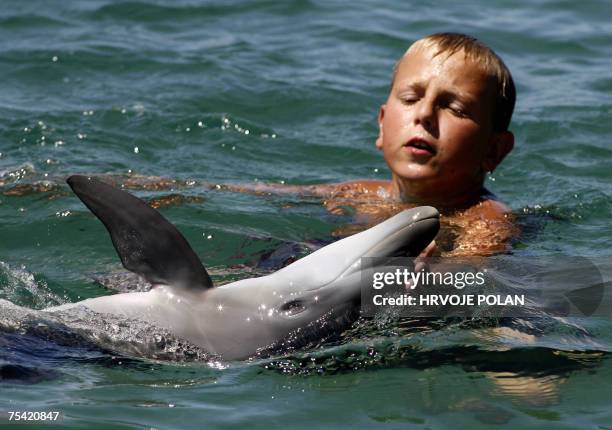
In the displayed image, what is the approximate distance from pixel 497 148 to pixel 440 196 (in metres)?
0.55

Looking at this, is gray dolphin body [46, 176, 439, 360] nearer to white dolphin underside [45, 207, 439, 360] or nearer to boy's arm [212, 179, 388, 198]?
white dolphin underside [45, 207, 439, 360]

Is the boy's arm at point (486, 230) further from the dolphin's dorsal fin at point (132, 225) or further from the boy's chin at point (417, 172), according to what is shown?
the dolphin's dorsal fin at point (132, 225)

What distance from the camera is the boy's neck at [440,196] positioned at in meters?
7.70

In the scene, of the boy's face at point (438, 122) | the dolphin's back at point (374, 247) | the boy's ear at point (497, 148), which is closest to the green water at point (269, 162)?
the dolphin's back at point (374, 247)

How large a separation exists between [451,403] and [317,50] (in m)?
8.34

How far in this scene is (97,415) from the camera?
5117 millimetres

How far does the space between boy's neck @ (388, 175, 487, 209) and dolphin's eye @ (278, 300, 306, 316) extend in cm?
222

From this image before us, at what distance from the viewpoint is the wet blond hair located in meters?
7.61

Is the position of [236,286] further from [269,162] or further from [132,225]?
[269,162]

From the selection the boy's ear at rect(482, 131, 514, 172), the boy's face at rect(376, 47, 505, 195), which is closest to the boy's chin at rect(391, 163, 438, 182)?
the boy's face at rect(376, 47, 505, 195)

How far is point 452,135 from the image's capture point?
746 cm

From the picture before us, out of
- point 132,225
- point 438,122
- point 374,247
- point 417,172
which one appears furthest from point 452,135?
point 132,225

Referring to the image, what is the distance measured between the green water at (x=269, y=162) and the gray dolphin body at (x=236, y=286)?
17 centimetres

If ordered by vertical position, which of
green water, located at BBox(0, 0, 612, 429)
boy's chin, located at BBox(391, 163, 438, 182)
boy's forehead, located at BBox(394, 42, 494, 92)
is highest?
boy's forehead, located at BBox(394, 42, 494, 92)
